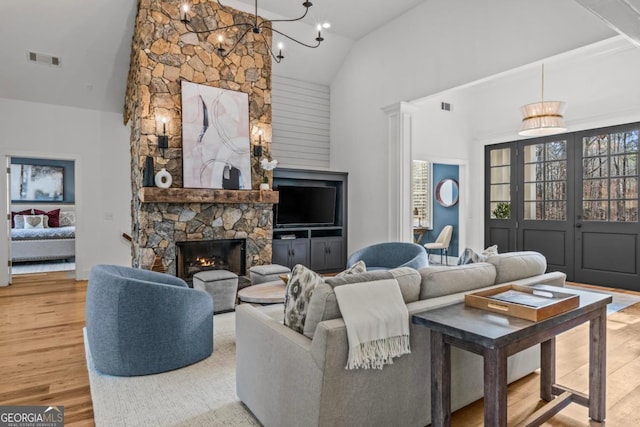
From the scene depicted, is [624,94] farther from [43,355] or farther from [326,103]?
[43,355]

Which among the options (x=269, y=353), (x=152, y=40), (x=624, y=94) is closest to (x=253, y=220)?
(x=152, y=40)

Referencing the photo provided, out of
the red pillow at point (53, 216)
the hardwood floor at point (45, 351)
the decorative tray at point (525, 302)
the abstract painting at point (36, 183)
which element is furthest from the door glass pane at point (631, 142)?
the abstract painting at point (36, 183)

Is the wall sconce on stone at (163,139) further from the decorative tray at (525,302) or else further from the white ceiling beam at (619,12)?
the white ceiling beam at (619,12)

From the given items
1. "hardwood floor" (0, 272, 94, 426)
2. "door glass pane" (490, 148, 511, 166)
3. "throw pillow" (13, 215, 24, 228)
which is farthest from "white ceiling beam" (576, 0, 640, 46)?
"throw pillow" (13, 215, 24, 228)

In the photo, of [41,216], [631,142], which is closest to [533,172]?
[631,142]

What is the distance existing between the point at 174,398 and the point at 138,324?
1.88 feet

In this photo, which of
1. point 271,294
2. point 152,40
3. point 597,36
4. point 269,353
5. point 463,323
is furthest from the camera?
point 152,40

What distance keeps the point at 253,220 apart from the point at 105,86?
333cm

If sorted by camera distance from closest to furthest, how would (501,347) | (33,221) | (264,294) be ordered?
(501,347) → (264,294) → (33,221)

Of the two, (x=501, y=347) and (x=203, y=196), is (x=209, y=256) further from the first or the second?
(x=501, y=347)

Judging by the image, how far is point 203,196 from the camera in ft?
16.5

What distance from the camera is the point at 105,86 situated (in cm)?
613

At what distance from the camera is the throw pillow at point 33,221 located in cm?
832

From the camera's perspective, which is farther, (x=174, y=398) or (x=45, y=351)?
(x=45, y=351)
